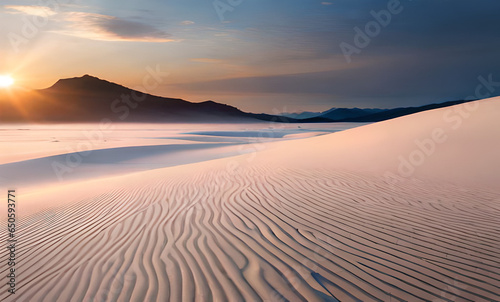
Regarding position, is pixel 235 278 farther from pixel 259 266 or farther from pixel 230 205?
pixel 230 205

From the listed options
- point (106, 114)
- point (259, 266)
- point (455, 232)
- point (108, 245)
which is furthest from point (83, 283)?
point (106, 114)

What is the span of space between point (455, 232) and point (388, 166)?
17.4 feet

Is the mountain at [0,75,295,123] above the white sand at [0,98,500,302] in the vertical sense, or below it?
above

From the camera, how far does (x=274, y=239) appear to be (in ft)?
14.1

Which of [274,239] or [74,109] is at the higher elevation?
[74,109]

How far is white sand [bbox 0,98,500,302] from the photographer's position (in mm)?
3195

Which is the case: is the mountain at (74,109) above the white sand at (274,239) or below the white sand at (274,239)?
above

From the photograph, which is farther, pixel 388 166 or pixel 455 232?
pixel 388 166

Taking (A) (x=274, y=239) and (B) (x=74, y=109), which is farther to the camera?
(B) (x=74, y=109)

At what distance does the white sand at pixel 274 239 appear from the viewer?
320cm

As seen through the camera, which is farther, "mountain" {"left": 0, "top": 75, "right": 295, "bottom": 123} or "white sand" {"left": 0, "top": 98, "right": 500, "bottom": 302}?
"mountain" {"left": 0, "top": 75, "right": 295, "bottom": 123}

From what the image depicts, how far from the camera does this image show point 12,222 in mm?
6004

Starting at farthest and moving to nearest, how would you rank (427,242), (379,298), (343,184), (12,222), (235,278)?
1. (343,184)
2. (12,222)
3. (427,242)
4. (235,278)
5. (379,298)

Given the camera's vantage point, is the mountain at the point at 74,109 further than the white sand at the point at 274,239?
Yes
